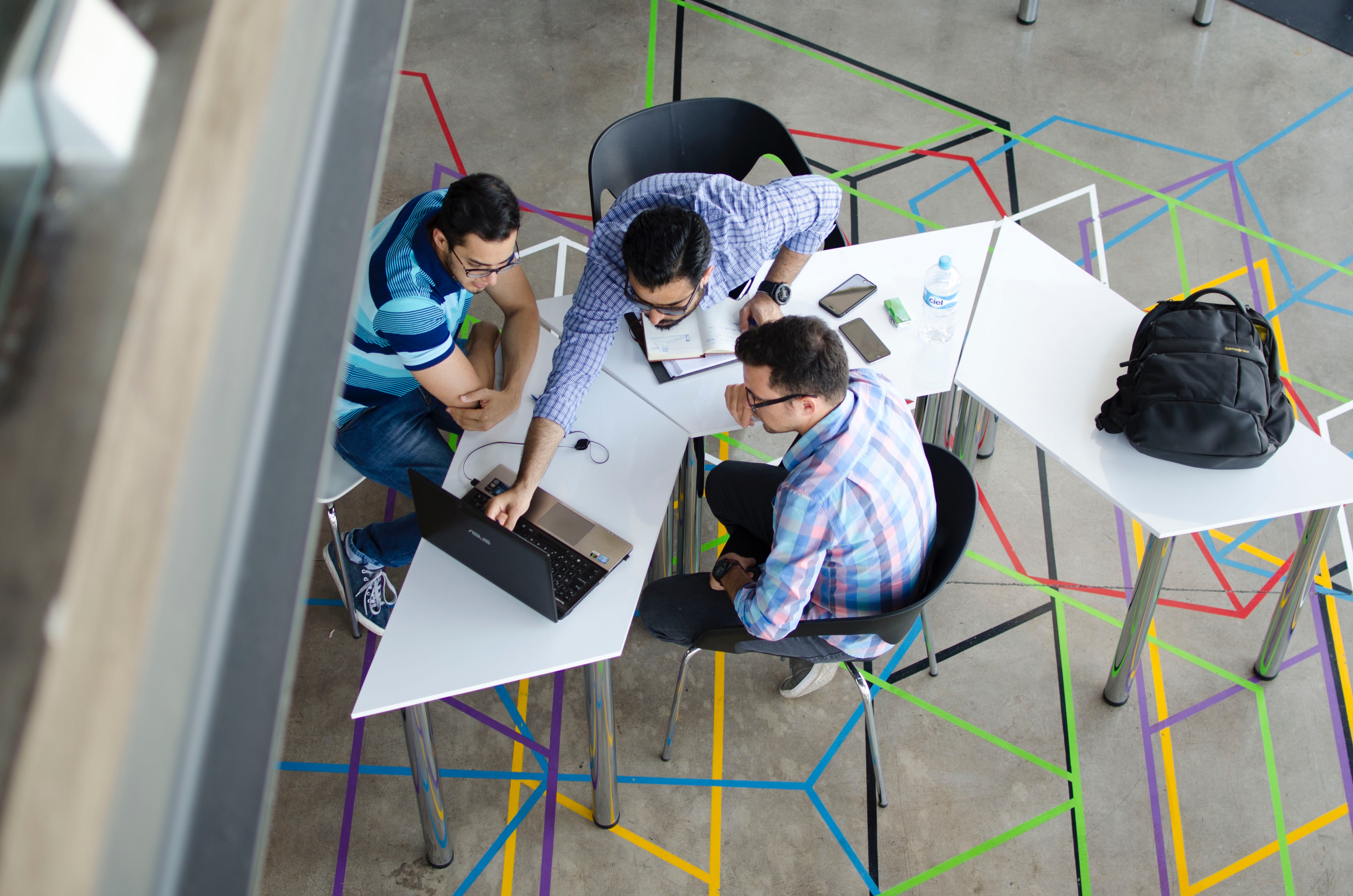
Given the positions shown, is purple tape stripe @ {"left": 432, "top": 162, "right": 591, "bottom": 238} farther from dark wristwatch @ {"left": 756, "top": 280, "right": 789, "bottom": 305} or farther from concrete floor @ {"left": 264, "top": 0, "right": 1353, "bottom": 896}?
dark wristwatch @ {"left": 756, "top": 280, "right": 789, "bottom": 305}

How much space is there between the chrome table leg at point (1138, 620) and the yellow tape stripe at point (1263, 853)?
0.52 meters

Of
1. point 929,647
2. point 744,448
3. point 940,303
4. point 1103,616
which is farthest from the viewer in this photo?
point 744,448

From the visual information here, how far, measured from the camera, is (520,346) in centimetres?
282

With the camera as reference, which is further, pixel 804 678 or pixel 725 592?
pixel 804 678

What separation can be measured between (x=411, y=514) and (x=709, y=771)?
1197 millimetres

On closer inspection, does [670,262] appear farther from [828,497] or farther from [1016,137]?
[1016,137]

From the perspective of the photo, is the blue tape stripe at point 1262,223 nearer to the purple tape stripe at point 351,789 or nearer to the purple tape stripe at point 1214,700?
the purple tape stripe at point 1214,700

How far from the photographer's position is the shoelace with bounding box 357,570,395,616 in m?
3.16

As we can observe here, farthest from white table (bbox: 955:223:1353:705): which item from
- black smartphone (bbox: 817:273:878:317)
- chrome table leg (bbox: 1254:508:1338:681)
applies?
black smartphone (bbox: 817:273:878:317)

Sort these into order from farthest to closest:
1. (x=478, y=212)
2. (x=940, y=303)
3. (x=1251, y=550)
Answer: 1. (x=1251, y=550)
2. (x=940, y=303)
3. (x=478, y=212)

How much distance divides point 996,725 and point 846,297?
1403 mm

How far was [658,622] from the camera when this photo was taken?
2.66 metres

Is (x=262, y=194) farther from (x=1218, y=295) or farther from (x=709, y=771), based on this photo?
(x=1218, y=295)

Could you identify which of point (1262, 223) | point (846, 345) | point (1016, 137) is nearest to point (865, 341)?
point (846, 345)
